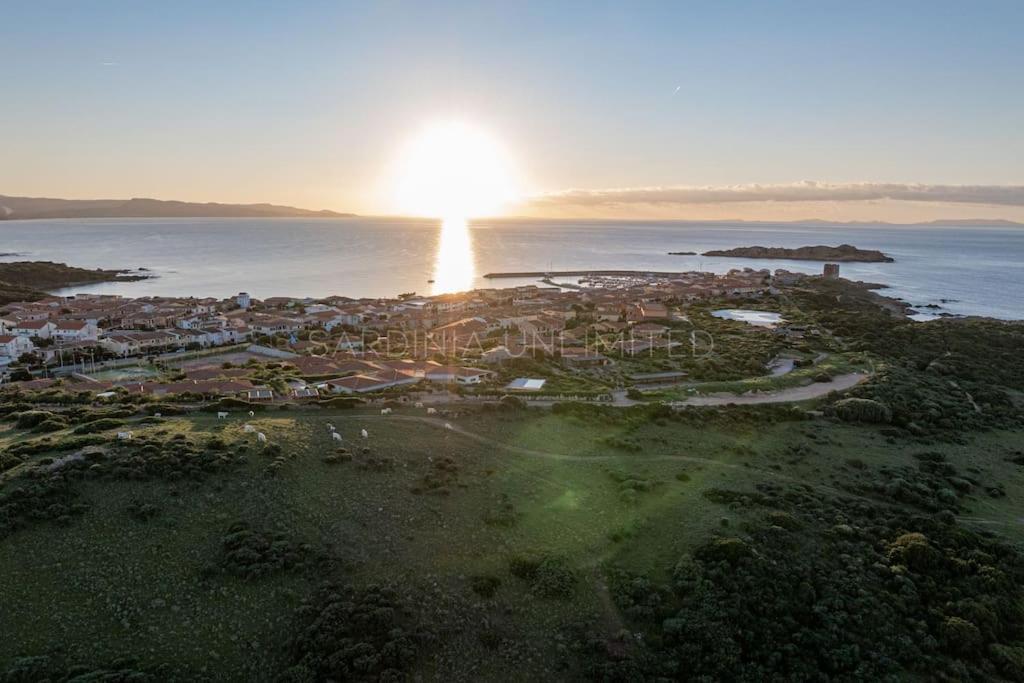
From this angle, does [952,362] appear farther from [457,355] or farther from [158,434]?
[158,434]

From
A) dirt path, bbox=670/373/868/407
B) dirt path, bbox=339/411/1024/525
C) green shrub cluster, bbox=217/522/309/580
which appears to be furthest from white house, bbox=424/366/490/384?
green shrub cluster, bbox=217/522/309/580

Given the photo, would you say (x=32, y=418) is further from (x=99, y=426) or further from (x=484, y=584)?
(x=484, y=584)

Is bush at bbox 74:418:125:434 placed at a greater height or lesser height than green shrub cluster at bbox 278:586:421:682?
greater

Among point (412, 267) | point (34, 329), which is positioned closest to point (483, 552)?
point (34, 329)

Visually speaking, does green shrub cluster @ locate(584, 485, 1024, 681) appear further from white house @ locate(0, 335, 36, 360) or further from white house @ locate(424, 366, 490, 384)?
white house @ locate(0, 335, 36, 360)

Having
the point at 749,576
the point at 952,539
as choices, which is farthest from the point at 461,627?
the point at 952,539

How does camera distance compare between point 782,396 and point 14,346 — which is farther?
point 14,346
